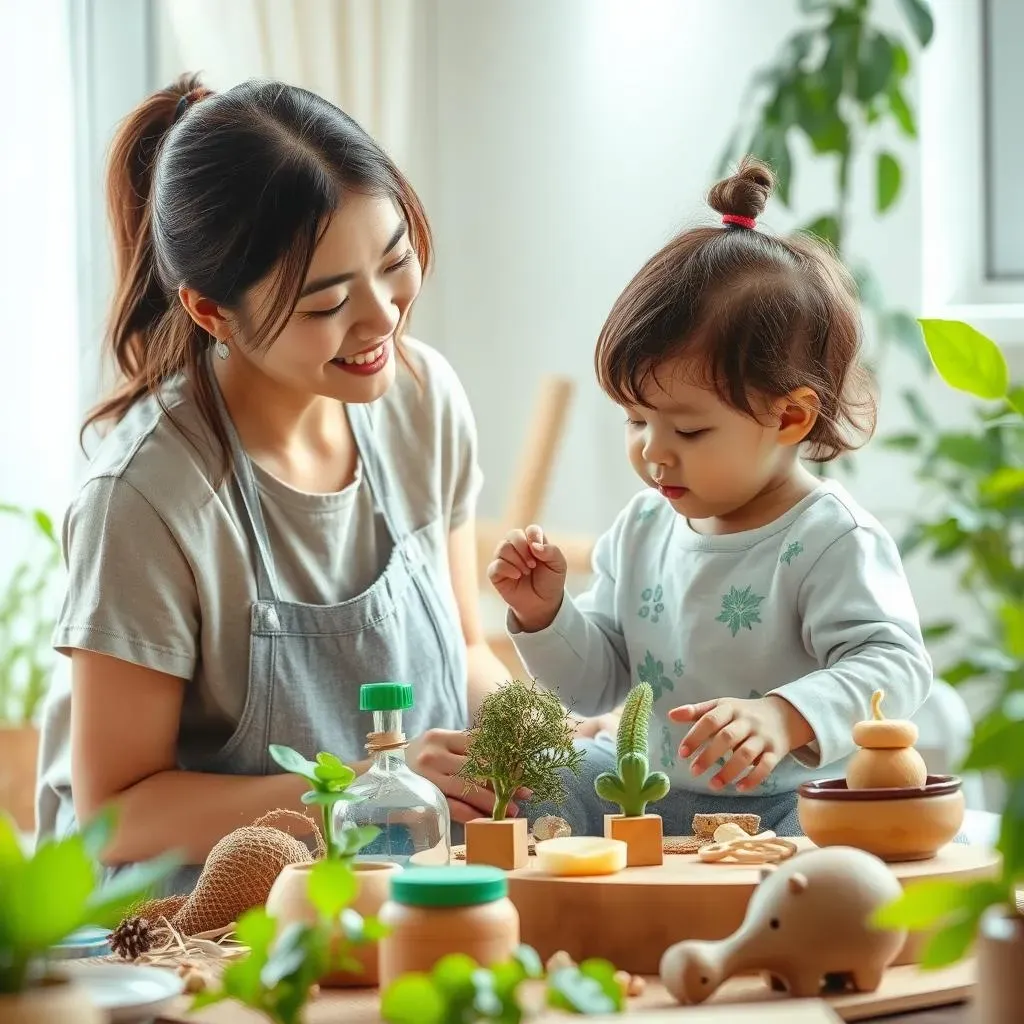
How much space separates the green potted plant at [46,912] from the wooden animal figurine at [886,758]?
18.4 inches

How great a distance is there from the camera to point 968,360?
0.82m

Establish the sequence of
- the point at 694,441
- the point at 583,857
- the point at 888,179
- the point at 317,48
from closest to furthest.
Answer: the point at 583,857, the point at 694,441, the point at 888,179, the point at 317,48

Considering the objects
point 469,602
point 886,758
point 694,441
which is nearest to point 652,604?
point 694,441

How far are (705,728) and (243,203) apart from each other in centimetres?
68

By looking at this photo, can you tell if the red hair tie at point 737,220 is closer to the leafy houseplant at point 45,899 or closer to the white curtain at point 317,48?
the leafy houseplant at point 45,899

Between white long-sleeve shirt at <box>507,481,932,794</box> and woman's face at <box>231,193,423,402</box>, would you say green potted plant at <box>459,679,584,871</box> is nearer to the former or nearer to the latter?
white long-sleeve shirt at <box>507,481,932,794</box>

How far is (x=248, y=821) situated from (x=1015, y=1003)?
0.85 meters

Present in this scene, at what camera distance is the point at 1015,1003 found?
0.69 m

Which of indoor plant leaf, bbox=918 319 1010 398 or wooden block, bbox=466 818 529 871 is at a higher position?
indoor plant leaf, bbox=918 319 1010 398

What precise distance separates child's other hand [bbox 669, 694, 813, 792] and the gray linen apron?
1.70ft

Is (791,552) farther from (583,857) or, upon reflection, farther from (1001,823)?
(1001,823)

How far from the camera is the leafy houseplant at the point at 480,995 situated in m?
0.58

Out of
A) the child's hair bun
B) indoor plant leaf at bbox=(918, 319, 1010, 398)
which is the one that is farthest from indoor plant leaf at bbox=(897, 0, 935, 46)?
indoor plant leaf at bbox=(918, 319, 1010, 398)

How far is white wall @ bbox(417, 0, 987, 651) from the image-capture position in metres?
3.09
